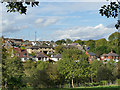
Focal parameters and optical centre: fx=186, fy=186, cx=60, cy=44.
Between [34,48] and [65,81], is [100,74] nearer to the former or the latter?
[65,81]

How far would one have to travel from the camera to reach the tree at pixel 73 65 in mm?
20594

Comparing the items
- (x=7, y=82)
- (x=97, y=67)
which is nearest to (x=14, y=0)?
(x=7, y=82)

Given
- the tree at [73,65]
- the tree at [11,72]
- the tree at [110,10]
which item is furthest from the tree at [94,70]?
the tree at [110,10]

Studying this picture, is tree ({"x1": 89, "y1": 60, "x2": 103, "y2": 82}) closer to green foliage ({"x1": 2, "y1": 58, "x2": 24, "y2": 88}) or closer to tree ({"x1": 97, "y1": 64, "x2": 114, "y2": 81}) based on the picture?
tree ({"x1": 97, "y1": 64, "x2": 114, "y2": 81})

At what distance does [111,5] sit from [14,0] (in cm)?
184

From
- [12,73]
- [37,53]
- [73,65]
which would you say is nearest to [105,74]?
[73,65]

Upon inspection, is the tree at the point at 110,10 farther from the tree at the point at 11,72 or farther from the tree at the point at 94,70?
the tree at the point at 94,70

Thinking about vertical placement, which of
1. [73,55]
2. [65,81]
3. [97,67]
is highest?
[73,55]

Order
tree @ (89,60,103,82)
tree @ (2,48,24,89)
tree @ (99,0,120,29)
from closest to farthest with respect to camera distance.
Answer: tree @ (99,0,120,29) < tree @ (2,48,24,89) < tree @ (89,60,103,82)

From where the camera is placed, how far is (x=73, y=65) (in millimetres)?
21109

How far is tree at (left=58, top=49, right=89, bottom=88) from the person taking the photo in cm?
2059

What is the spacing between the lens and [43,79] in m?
19.2

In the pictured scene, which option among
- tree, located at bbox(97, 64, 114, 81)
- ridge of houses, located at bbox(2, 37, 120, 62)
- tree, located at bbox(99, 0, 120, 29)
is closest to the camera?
tree, located at bbox(99, 0, 120, 29)

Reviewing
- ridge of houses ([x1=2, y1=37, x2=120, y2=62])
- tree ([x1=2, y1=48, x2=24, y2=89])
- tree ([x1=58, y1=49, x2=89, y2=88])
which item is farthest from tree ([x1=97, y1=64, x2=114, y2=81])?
tree ([x1=2, y1=48, x2=24, y2=89])
